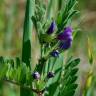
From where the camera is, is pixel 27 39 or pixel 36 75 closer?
pixel 36 75

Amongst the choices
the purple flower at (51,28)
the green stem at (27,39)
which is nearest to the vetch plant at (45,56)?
the purple flower at (51,28)

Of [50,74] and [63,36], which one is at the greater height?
[63,36]

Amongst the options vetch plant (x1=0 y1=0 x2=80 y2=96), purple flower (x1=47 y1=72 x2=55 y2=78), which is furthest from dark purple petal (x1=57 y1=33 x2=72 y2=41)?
purple flower (x1=47 y1=72 x2=55 y2=78)

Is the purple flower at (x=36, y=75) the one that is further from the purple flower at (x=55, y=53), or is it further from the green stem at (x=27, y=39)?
the green stem at (x=27, y=39)

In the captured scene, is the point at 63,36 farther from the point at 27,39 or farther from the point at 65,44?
the point at 27,39

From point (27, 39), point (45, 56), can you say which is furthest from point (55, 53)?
point (27, 39)

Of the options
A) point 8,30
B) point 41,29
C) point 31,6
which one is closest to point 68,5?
point 41,29

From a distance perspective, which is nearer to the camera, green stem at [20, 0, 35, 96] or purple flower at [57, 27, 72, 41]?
purple flower at [57, 27, 72, 41]

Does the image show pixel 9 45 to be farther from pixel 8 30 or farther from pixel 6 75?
pixel 6 75

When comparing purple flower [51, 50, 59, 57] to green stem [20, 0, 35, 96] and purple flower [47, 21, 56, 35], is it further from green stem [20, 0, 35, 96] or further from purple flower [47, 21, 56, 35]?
green stem [20, 0, 35, 96]

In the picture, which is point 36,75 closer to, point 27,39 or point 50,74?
point 50,74

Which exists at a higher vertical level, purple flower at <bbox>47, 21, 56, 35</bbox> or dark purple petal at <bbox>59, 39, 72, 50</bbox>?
purple flower at <bbox>47, 21, 56, 35</bbox>
